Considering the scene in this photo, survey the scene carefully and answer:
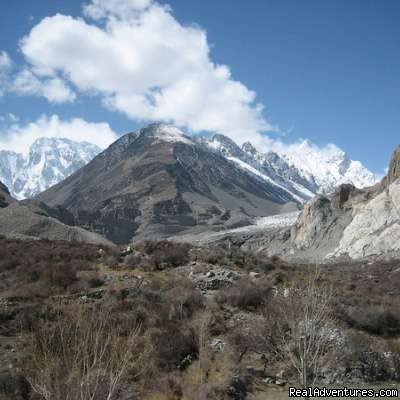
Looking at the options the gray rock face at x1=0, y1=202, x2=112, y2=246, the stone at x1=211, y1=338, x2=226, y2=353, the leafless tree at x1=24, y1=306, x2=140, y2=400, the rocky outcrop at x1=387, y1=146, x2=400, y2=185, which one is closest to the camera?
the leafless tree at x1=24, y1=306, x2=140, y2=400

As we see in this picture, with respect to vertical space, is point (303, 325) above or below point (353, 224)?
below

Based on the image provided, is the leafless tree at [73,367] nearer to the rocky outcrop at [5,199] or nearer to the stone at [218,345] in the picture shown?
the stone at [218,345]

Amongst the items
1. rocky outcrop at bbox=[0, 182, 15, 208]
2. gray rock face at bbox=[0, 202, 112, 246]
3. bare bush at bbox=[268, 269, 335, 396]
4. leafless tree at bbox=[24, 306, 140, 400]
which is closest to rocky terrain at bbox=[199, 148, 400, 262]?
gray rock face at bbox=[0, 202, 112, 246]

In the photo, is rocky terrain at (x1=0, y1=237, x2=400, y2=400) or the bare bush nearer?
→ rocky terrain at (x1=0, y1=237, x2=400, y2=400)

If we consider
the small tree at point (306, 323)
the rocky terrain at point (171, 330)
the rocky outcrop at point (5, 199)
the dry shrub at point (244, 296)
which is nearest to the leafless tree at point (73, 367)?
the rocky terrain at point (171, 330)

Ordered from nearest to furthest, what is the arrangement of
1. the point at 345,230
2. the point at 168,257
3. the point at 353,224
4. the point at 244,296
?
the point at 244,296, the point at 168,257, the point at 353,224, the point at 345,230

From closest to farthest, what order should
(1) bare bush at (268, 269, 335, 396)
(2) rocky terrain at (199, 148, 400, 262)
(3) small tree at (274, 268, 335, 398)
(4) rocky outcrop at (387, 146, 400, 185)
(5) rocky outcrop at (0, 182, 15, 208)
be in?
(3) small tree at (274, 268, 335, 398)
(1) bare bush at (268, 269, 335, 396)
(2) rocky terrain at (199, 148, 400, 262)
(4) rocky outcrop at (387, 146, 400, 185)
(5) rocky outcrop at (0, 182, 15, 208)

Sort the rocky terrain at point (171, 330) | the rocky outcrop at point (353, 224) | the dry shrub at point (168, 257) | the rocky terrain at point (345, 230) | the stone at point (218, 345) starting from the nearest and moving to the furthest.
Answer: the rocky terrain at point (171, 330)
the stone at point (218, 345)
the dry shrub at point (168, 257)
the rocky outcrop at point (353, 224)
the rocky terrain at point (345, 230)

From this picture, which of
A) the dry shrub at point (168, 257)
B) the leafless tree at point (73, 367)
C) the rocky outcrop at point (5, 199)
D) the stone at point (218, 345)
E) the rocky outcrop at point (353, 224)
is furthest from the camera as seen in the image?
the rocky outcrop at point (5, 199)

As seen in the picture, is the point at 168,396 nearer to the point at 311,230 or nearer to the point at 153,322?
the point at 153,322

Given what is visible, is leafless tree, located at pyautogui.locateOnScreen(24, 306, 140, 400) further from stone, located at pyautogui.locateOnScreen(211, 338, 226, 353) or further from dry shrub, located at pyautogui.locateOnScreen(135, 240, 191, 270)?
dry shrub, located at pyautogui.locateOnScreen(135, 240, 191, 270)

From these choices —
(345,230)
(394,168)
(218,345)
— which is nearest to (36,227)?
(345,230)

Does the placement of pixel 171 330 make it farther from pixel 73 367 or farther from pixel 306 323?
pixel 73 367

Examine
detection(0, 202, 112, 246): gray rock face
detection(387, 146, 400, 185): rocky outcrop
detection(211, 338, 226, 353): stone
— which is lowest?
detection(211, 338, 226, 353): stone
